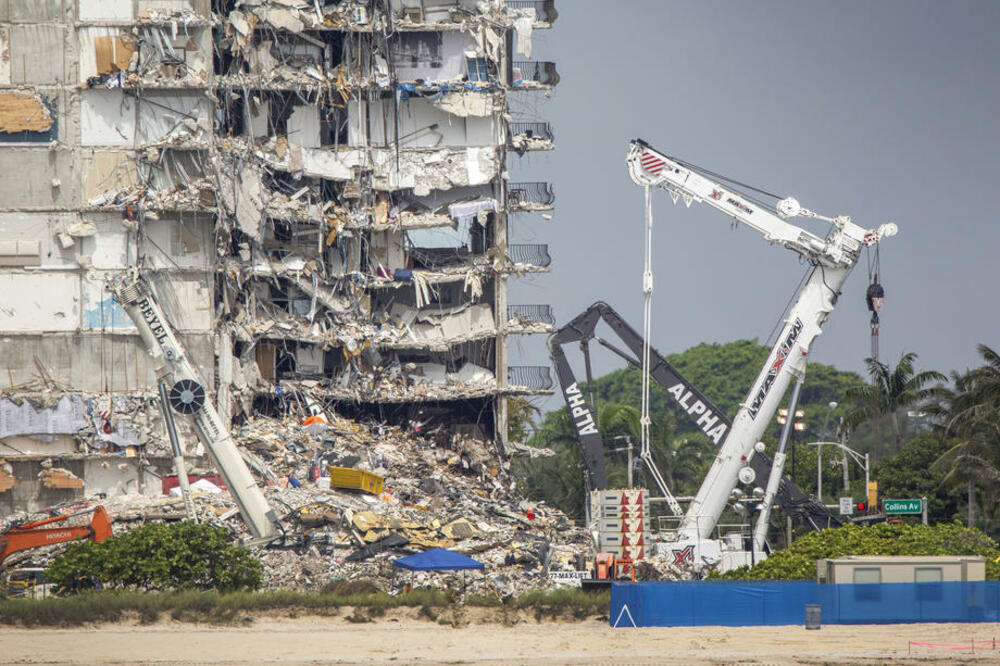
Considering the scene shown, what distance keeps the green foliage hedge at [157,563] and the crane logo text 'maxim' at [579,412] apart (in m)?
14.5

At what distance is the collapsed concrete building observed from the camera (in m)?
61.5

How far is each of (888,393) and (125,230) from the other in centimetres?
3369

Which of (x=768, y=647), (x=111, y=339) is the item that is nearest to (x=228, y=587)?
(x=768, y=647)

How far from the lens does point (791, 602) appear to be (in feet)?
126

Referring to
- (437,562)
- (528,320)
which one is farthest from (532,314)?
(437,562)

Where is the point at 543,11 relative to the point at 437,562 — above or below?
above

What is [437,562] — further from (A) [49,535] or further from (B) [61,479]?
(B) [61,479]

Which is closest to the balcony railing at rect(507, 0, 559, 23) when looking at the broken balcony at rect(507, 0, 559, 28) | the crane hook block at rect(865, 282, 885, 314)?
the broken balcony at rect(507, 0, 559, 28)

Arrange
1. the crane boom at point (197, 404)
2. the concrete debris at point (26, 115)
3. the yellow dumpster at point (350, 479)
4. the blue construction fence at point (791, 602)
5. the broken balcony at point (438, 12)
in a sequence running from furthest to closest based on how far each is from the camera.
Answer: the broken balcony at point (438, 12), the concrete debris at point (26, 115), the yellow dumpster at point (350, 479), the crane boom at point (197, 404), the blue construction fence at point (791, 602)

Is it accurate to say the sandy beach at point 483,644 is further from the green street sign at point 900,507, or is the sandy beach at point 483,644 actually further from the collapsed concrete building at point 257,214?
the collapsed concrete building at point 257,214

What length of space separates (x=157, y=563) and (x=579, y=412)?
17.1 m

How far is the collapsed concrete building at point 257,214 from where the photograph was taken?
202ft

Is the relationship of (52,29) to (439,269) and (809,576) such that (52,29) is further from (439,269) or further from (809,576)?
(809,576)

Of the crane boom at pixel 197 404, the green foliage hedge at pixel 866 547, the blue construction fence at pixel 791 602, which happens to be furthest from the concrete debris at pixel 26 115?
the blue construction fence at pixel 791 602
